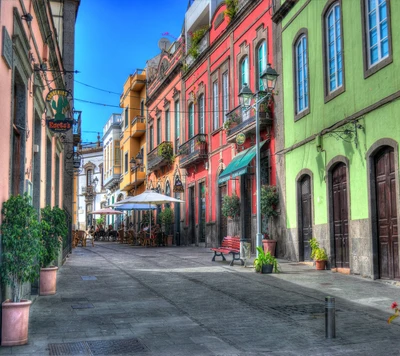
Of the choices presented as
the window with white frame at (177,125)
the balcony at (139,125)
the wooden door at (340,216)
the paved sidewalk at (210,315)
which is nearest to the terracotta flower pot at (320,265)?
the wooden door at (340,216)

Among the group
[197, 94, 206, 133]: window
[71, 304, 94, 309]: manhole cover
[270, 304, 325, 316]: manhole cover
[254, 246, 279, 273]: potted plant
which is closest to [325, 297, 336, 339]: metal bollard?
[270, 304, 325, 316]: manhole cover

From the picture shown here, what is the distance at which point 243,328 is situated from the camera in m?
7.50

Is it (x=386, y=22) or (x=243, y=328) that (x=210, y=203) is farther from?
(x=243, y=328)

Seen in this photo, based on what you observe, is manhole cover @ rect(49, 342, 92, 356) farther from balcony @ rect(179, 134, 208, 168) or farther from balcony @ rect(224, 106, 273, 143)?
balcony @ rect(179, 134, 208, 168)

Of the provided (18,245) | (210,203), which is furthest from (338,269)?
(210,203)

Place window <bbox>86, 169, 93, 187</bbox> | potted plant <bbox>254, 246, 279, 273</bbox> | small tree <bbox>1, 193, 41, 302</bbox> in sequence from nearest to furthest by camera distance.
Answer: small tree <bbox>1, 193, 41, 302</bbox>, potted plant <bbox>254, 246, 279, 273</bbox>, window <bbox>86, 169, 93, 187</bbox>

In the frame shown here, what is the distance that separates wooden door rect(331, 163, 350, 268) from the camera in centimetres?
1381

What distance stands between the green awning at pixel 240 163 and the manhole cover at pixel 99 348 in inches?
475

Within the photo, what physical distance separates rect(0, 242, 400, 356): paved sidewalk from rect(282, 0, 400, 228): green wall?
98.5 inches

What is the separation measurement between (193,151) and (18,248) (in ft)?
63.9

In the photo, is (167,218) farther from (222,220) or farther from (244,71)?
(244,71)

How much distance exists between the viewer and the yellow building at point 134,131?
37781 millimetres

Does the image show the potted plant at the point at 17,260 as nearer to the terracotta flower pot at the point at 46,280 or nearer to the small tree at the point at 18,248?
the small tree at the point at 18,248

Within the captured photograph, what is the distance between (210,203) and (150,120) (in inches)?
526
